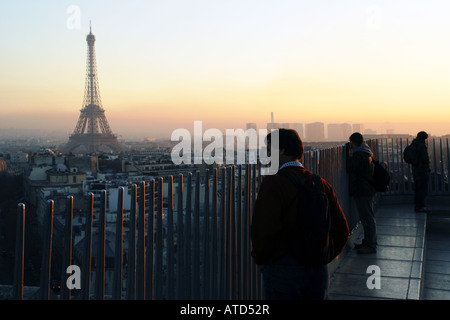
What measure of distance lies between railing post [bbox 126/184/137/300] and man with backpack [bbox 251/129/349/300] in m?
0.71

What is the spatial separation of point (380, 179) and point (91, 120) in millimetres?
99775

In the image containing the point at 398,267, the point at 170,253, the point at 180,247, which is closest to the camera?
the point at 170,253

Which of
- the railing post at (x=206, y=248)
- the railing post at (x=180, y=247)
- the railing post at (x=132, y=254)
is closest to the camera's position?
the railing post at (x=132, y=254)

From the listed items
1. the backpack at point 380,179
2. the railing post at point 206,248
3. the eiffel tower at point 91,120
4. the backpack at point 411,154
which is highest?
the eiffel tower at point 91,120

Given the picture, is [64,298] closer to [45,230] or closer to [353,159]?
[45,230]

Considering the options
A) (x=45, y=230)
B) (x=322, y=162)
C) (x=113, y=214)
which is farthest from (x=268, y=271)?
(x=322, y=162)

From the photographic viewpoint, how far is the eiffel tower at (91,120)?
99125 millimetres

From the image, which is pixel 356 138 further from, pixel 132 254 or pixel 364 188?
pixel 132 254

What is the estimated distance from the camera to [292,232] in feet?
9.32

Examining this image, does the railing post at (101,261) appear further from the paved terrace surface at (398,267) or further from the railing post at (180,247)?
the paved terrace surface at (398,267)

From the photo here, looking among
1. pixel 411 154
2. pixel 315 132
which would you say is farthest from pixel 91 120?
pixel 411 154

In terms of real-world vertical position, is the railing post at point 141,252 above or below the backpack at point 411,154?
below

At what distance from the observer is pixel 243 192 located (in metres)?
4.03

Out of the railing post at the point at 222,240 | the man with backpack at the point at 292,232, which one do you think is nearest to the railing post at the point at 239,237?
the railing post at the point at 222,240
